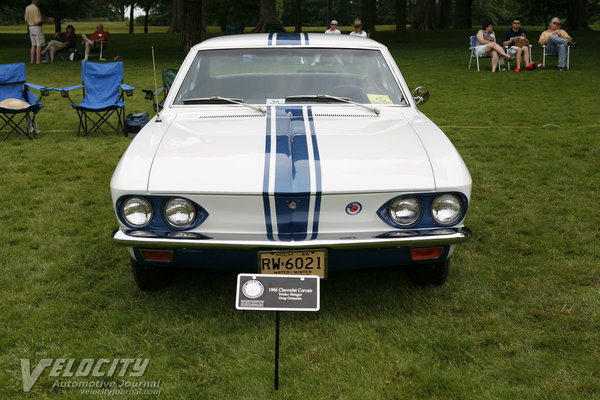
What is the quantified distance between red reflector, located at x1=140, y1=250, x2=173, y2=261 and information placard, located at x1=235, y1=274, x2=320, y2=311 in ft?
2.37

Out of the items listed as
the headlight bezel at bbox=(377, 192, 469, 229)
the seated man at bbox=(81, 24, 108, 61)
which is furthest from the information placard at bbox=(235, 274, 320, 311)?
the seated man at bbox=(81, 24, 108, 61)

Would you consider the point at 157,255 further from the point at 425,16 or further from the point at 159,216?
the point at 425,16

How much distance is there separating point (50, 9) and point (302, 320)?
44.2 m

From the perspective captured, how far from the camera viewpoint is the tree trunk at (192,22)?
63.1 ft

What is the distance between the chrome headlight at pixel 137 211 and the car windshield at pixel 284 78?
1334 mm

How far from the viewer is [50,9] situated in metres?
41.9

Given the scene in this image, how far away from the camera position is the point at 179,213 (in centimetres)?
313

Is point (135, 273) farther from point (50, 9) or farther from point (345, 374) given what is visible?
point (50, 9)

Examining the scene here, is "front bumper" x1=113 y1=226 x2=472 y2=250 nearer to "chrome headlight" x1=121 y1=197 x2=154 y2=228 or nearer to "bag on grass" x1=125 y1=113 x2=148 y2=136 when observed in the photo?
"chrome headlight" x1=121 y1=197 x2=154 y2=228

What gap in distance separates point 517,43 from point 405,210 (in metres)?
14.5

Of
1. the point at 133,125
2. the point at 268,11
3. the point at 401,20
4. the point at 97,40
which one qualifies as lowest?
the point at 133,125

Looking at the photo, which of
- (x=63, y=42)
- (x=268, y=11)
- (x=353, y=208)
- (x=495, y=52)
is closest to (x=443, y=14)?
(x=268, y=11)

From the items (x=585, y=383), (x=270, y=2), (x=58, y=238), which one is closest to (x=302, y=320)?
(x=585, y=383)

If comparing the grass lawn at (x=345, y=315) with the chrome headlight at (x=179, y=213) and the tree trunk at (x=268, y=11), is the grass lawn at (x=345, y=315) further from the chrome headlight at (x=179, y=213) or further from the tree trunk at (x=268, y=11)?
the tree trunk at (x=268, y=11)
